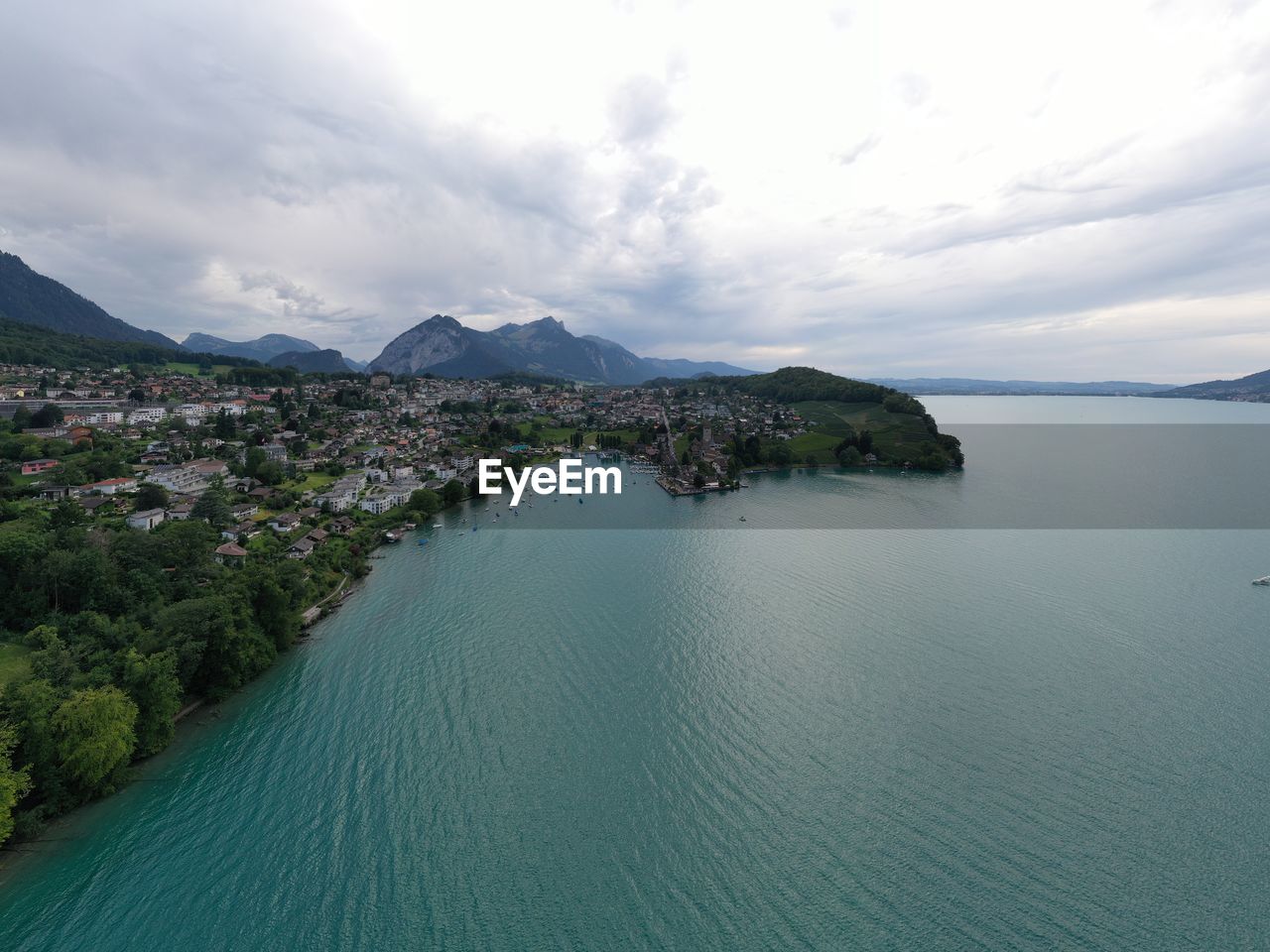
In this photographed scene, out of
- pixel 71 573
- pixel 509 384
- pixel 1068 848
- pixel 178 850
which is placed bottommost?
pixel 178 850

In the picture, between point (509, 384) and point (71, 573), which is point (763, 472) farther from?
point (509, 384)

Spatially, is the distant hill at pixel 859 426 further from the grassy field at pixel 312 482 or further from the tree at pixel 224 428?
the tree at pixel 224 428

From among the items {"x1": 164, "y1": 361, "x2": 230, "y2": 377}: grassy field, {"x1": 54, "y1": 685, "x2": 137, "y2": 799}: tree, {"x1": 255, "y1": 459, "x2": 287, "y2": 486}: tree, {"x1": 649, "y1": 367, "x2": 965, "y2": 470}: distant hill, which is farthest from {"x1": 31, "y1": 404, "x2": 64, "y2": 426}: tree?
{"x1": 649, "y1": 367, "x2": 965, "y2": 470}: distant hill

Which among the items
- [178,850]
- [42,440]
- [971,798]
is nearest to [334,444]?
[42,440]

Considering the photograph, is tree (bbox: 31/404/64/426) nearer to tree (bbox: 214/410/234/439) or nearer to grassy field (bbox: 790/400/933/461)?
tree (bbox: 214/410/234/439)

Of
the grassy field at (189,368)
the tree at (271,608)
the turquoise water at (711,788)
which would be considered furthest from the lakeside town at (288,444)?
the turquoise water at (711,788)

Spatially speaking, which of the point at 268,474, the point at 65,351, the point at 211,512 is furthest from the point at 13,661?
the point at 65,351
